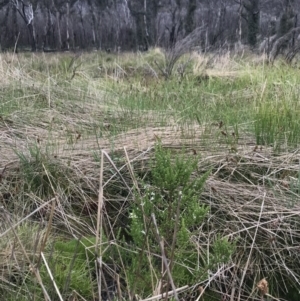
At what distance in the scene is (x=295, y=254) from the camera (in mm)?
1686

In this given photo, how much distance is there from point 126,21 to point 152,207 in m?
18.9

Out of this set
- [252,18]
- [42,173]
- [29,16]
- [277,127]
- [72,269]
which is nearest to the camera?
[72,269]

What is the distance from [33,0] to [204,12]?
710cm

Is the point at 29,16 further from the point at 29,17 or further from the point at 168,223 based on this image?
the point at 168,223

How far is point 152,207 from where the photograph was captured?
1344 millimetres

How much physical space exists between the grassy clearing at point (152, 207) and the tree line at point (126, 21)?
46.0 ft

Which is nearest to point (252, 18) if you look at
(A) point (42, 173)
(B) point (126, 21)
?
(B) point (126, 21)

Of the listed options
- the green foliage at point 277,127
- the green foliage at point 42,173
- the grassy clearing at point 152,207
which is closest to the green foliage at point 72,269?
the grassy clearing at point 152,207

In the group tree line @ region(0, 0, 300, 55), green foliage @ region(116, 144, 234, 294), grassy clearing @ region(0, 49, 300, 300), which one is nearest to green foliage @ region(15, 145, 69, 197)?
grassy clearing @ region(0, 49, 300, 300)

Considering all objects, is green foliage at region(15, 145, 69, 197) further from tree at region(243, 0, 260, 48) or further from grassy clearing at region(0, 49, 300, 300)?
tree at region(243, 0, 260, 48)

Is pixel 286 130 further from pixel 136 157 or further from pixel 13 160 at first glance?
pixel 13 160

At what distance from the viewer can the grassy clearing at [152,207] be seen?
133 cm

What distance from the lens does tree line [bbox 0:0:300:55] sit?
17250 mm

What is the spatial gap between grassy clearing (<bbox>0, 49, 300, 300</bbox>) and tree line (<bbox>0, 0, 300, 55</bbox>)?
14010mm
